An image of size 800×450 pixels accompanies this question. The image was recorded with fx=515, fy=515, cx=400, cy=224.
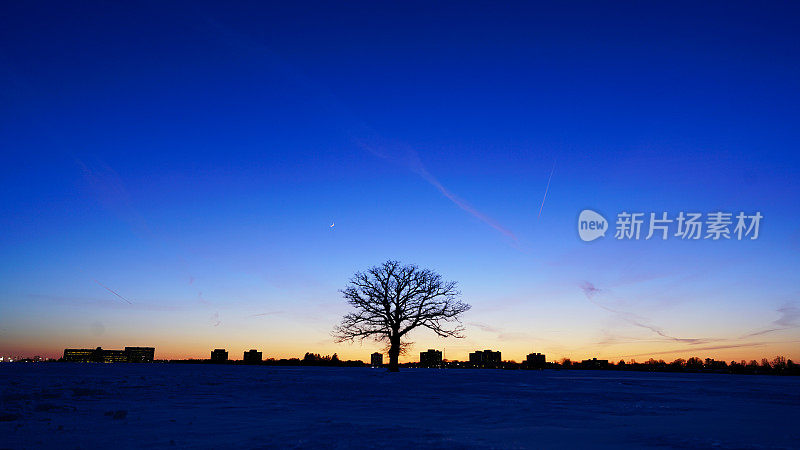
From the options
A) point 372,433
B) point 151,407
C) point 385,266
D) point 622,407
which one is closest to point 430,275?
point 385,266

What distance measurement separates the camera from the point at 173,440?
360 inches

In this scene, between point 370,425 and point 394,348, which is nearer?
point 370,425

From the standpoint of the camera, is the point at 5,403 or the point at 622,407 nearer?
the point at 5,403

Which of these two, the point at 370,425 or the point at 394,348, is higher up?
the point at 394,348

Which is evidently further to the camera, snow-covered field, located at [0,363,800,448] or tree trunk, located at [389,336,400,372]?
tree trunk, located at [389,336,400,372]

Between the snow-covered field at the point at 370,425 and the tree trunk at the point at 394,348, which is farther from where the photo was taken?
the tree trunk at the point at 394,348

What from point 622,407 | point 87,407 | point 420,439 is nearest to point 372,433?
point 420,439

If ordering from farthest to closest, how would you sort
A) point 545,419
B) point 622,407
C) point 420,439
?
point 622,407, point 545,419, point 420,439

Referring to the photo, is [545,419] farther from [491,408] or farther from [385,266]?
[385,266]

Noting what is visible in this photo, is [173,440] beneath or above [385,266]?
beneath

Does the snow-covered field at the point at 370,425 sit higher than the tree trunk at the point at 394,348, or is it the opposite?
the tree trunk at the point at 394,348

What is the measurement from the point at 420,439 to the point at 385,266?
123 ft

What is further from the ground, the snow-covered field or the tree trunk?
the tree trunk

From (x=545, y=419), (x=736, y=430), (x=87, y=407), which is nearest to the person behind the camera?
(x=736, y=430)
